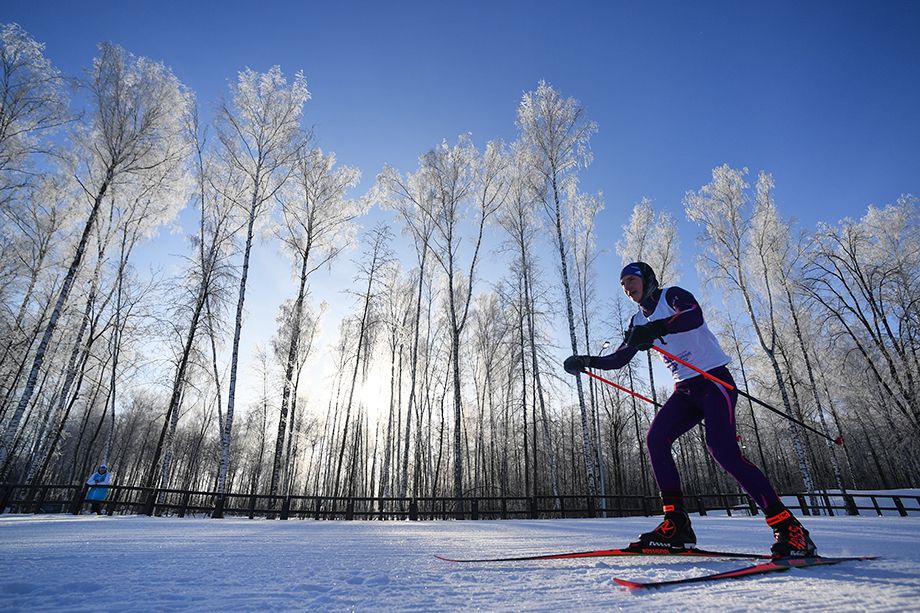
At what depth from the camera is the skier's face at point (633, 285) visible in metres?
3.11

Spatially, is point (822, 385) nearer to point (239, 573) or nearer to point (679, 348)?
point (679, 348)

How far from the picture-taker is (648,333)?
2820 millimetres

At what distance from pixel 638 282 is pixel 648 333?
1.59 feet

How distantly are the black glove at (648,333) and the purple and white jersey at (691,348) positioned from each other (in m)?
0.08

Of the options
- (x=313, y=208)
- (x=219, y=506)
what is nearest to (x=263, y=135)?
(x=313, y=208)

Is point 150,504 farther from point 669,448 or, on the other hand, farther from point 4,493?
point 669,448

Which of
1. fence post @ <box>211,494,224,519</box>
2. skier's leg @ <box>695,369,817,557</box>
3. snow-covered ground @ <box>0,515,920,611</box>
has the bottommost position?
fence post @ <box>211,494,224,519</box>

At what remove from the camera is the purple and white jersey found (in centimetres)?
277

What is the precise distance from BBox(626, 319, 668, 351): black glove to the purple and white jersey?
8cm

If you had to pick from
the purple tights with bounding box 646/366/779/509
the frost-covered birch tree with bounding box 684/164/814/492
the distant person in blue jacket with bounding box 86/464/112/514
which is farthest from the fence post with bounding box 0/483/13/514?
the frost-covered birch tree with bounding box 684/164/814/492

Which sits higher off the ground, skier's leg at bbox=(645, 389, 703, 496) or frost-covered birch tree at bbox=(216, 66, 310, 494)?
frost-covered birch tree at bbox=(216, 66, 310, 494)

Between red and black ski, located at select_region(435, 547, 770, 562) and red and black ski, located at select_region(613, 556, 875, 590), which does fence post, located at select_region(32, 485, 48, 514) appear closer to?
red and black ski, located at select_region(435, 547, 770, 562)

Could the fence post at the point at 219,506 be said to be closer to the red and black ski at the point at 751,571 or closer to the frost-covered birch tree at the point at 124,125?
the frost-covered birch tree at the point at 124,125

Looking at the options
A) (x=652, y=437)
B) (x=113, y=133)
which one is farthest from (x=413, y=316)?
(x=652, y=437)
